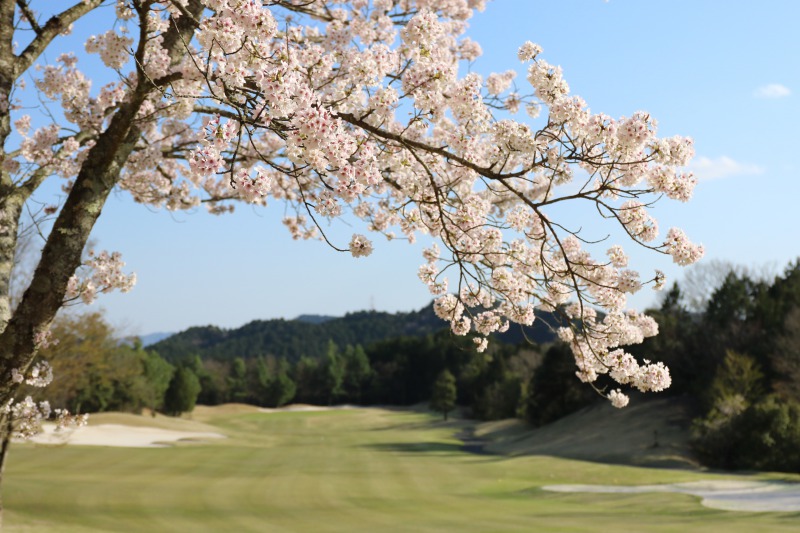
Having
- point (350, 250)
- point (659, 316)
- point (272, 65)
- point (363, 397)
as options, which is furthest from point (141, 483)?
point (363, 397)

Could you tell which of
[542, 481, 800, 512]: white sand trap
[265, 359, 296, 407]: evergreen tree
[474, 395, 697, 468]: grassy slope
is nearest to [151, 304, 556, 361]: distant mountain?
[265, 359, 296, 407]: evergreen tree

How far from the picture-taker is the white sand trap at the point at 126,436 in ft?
117

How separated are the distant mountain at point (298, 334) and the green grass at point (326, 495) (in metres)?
86.0

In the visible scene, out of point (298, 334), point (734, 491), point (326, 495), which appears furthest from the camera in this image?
point (298, 334)

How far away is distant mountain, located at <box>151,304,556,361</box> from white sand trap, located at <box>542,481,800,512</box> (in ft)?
307

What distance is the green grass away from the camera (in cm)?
1486

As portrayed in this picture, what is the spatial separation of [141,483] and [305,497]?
207 inches

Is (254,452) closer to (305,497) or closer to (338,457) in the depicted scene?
(338,457)

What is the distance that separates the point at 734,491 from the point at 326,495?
11.0m

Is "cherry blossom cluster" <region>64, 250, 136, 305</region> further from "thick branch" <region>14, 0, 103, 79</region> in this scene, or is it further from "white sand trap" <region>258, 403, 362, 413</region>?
"white sand trap" <region>258, 403, 362, 413</region>

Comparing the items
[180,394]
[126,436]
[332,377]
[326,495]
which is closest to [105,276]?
[326,495]

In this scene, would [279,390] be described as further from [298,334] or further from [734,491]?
[734,491]

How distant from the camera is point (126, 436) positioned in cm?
3922

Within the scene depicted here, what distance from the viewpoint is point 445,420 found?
207 ft
